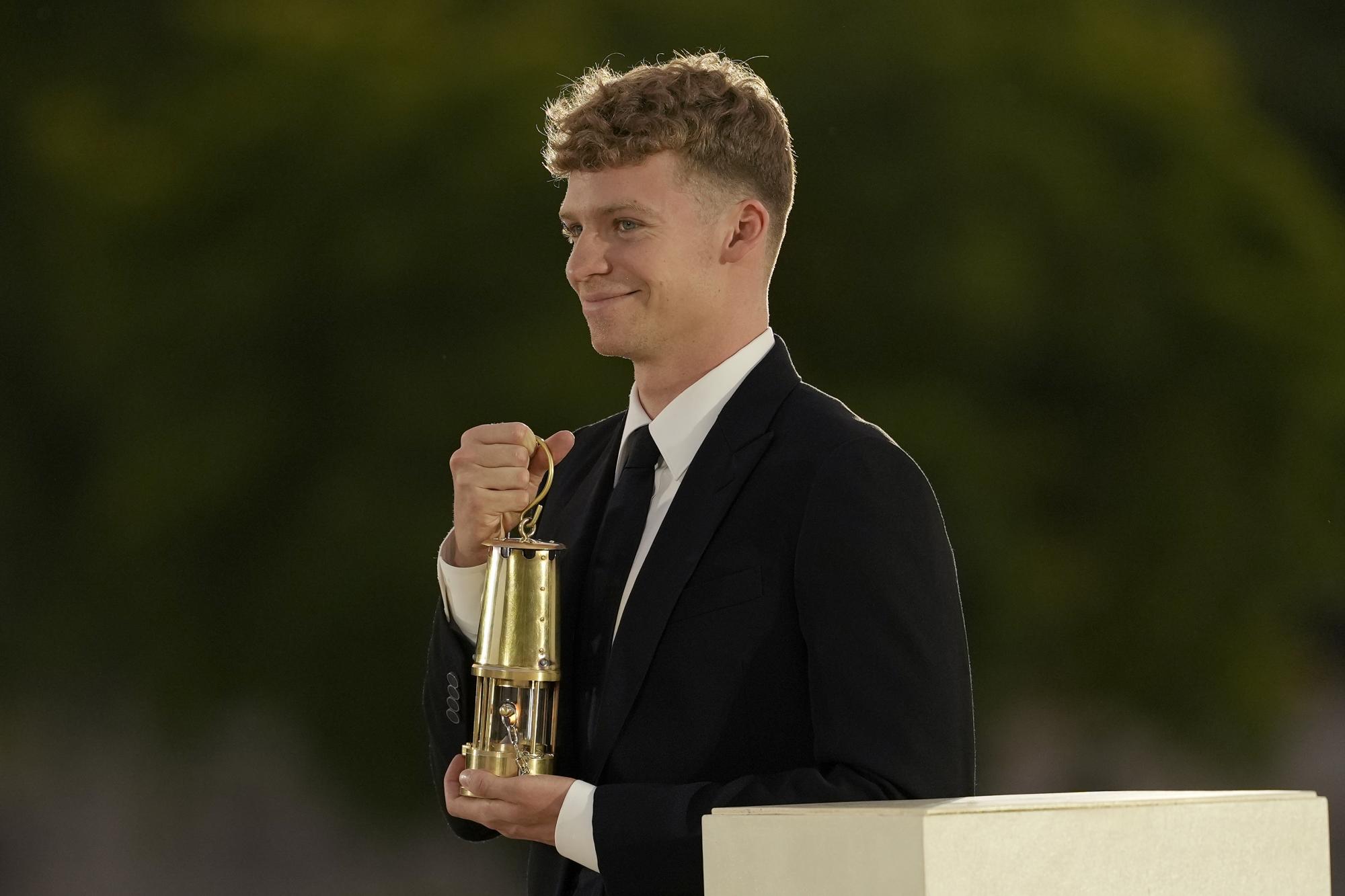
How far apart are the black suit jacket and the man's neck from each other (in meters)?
0.07

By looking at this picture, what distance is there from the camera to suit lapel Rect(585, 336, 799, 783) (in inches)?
60.4

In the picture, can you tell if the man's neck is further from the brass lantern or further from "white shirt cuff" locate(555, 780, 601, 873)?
"white shirt cuff" locate(555, 780, 601, 873)

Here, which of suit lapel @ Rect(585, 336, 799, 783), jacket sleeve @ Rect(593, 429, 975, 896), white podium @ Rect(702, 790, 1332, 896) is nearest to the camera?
white podium @ Rect(702, 790, 1332, 896)

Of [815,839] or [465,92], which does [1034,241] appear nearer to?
[465,92]

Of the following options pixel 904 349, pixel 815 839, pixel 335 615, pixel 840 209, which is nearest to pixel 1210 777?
pixel 904 349

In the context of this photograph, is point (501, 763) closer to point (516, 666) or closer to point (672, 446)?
point (516, 666)

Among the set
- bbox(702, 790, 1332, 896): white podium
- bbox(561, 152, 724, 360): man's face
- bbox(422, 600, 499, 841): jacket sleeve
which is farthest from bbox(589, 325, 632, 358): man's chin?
bbox(702, 790, 1332, 896): white podium

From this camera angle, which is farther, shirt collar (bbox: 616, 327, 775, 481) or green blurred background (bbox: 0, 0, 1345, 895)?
green blurred background (bbox: 0, 0, 1345, 895)

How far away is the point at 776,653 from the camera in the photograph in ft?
4.97

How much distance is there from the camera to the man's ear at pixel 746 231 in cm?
167

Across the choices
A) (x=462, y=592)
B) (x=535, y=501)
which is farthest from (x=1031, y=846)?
(x=462, y=592)

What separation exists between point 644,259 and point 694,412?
0.54ft

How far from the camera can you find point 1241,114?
4039 millimetres

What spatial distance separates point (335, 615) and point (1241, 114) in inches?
100
